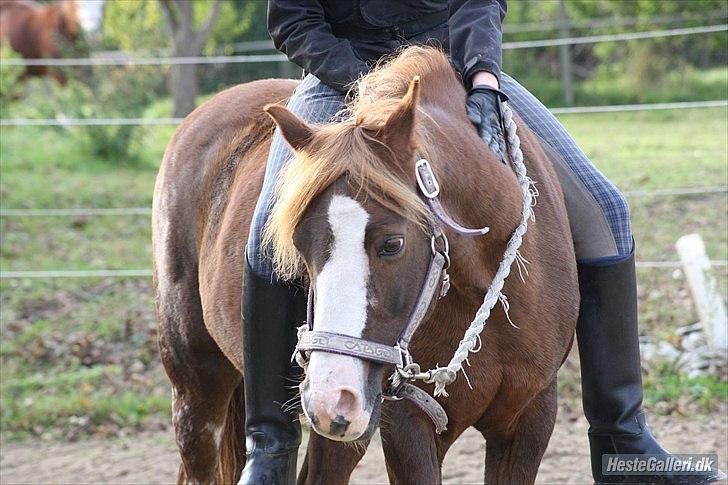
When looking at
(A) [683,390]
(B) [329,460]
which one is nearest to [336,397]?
(B) [329,460]

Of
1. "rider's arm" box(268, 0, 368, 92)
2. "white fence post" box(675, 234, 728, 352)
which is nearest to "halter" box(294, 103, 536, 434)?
"rider's arm" box(268, 0, 368, 92)

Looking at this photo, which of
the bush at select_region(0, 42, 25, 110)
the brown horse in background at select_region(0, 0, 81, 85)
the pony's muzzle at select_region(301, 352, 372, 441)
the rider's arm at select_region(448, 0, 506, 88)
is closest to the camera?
the pony's muzzle at select_region(301, 352, 372, 441)

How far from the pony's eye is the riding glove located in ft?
1.78

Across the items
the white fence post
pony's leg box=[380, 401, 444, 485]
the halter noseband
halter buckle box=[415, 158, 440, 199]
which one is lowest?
the white fence post

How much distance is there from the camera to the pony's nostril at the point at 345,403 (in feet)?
6.69

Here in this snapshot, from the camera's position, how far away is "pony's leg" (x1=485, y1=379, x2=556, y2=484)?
2844mm

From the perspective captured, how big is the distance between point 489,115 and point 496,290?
1.57 ft

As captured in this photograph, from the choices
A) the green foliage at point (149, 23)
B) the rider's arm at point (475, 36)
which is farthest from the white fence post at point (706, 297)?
the green foliage at point (149, 23)

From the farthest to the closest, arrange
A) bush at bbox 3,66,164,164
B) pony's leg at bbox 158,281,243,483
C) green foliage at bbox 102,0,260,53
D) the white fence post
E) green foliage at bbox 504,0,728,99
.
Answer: green foliage at bbox 102,0,260,53
green foliage at bbox 504,0,728,99
bush at bbox 3,66,164,164
the white fence post
pony's leg at bbox 158,281,243,483

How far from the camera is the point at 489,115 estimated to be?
2.61m

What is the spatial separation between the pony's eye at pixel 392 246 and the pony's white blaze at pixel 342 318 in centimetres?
5

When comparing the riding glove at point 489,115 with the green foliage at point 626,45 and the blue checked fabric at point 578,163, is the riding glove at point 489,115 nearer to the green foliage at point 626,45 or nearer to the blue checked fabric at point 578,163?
the blue checked fabric at point 578,163

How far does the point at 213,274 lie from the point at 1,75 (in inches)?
298

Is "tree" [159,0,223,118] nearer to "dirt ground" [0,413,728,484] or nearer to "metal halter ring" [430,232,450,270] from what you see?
"dirt ground" [0,413,728,484]
